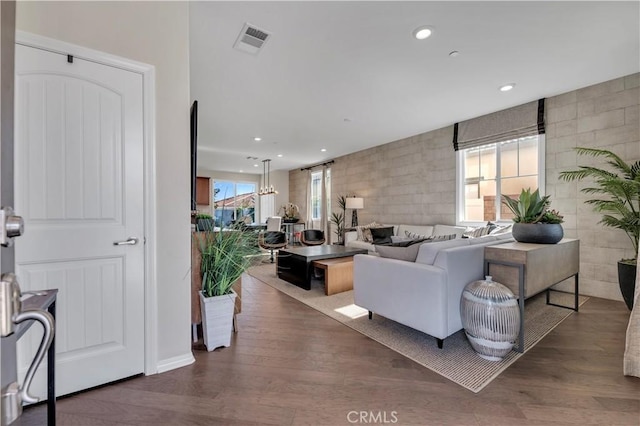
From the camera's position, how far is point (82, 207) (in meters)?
1.65

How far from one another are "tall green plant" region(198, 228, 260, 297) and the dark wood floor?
1.65 feet

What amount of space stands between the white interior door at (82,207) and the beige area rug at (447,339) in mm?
1819

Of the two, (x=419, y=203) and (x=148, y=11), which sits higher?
(x=148, y=11)

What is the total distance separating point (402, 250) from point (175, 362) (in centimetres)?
193

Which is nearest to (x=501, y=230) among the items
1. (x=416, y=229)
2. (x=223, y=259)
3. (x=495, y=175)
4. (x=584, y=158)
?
(x=495, y=175)

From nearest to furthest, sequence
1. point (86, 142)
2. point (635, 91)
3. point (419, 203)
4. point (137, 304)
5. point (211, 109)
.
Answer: point (86, 142), point (137, 304), point (635, 91), point (211, 109), point (419, 203)

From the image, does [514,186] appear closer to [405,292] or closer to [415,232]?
[415,232]

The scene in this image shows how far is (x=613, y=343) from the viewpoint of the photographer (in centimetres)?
228

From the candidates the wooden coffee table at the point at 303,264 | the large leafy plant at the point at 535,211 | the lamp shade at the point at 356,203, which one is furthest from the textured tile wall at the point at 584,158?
the wooden coffee table at the point at 303,264

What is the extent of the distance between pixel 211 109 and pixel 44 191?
9.90 ft

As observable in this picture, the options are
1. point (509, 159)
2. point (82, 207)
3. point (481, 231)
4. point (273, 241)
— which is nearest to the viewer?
point (82, 207)

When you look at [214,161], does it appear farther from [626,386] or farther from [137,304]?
[626,386]

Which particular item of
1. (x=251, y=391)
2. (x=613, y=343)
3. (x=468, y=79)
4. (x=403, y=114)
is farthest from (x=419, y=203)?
(x=251, y=391)

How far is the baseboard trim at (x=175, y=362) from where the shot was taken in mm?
1868
